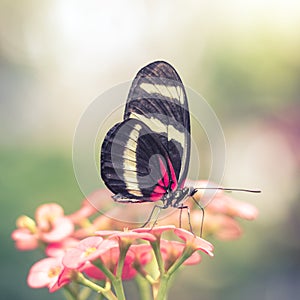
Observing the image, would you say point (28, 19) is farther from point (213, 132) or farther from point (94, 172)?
point (94, 172)

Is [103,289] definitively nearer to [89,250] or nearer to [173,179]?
[89,250]

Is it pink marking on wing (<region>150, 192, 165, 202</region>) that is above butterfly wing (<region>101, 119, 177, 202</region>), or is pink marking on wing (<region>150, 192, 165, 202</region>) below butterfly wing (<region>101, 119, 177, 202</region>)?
below

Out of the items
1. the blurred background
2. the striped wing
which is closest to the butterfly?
the striped wing

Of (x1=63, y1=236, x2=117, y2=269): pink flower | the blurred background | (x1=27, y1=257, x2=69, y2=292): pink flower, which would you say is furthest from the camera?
the blurred background

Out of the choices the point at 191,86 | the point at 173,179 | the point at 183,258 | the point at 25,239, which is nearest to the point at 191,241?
the point at 183,258

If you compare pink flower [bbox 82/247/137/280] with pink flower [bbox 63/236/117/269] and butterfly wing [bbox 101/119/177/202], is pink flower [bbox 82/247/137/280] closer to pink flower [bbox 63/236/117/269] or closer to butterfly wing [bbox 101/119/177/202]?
pink flower [bbox 63/236/117/269]

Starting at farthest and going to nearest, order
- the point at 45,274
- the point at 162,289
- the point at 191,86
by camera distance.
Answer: the point at 191,86 < the point at 45,274 < the point at 162,289

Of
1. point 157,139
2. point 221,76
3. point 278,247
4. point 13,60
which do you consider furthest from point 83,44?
point 157,139
